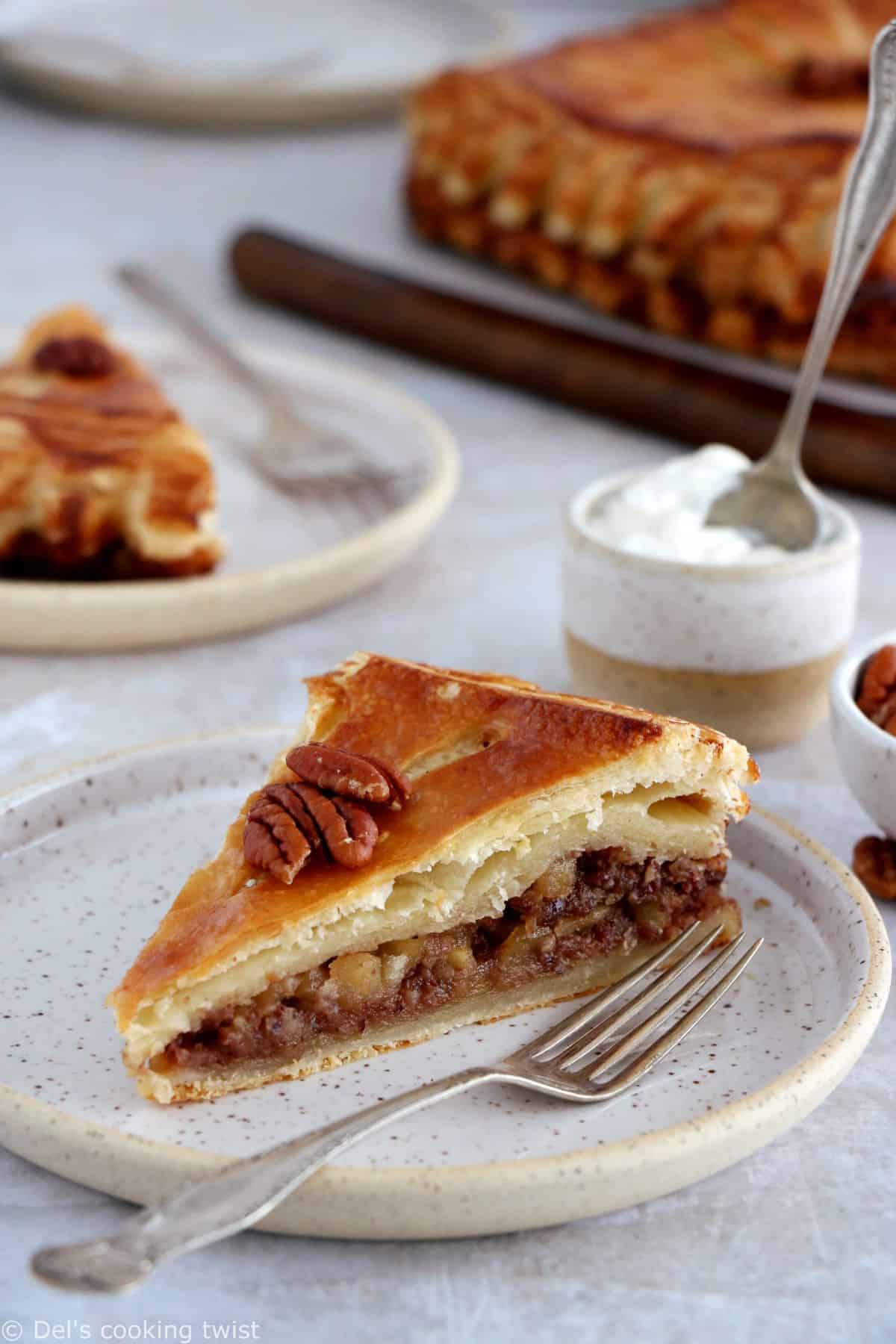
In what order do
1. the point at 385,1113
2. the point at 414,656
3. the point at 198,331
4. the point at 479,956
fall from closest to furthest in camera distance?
the point at 385,1113 → the point at 479,956 → the point at 414,656 → the point at 198,331

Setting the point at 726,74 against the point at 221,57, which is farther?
the point at 221,57

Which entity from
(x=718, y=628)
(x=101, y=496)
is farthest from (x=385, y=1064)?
(x=101, y=496)

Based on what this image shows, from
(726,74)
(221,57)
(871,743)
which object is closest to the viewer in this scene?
(871,743)

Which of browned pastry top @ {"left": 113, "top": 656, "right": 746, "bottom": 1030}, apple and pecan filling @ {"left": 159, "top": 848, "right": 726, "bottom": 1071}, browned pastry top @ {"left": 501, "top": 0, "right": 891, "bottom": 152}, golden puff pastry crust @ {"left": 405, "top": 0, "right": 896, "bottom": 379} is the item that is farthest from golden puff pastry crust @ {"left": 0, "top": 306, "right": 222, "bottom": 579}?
browned pastry top @ {"left": 501, "top": 0, "right": 891, "bottom": 152}

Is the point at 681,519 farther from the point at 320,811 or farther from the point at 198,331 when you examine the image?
the point at 198,331

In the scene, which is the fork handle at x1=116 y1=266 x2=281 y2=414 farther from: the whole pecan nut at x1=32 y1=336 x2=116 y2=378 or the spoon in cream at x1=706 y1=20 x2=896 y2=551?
the spoon in cream at x1=706 y1=20 x2=896 y2=551

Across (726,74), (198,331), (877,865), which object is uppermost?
(726,74)

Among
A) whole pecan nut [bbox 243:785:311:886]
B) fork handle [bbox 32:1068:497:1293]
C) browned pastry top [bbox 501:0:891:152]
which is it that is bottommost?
fork handle [bbox 32:1068:497:1293]
